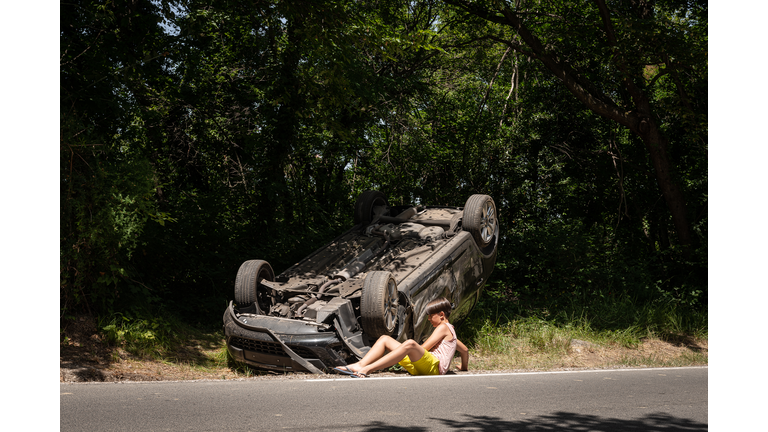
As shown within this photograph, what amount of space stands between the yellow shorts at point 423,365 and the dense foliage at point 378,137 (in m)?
4.48

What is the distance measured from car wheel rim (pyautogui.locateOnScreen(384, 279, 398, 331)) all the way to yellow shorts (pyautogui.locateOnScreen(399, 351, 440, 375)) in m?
0.52

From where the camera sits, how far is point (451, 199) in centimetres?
1541

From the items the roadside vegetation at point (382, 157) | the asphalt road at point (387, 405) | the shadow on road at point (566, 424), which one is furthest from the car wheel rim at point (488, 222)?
the shadow on road at point (566, 424)

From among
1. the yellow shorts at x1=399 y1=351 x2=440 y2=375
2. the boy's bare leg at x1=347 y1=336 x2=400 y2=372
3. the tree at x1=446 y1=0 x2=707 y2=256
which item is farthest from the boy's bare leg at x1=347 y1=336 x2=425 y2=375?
the tree at x1=446 y1=0 x2=707 y2=256

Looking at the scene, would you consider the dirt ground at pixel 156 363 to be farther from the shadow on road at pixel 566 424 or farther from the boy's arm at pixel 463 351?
the shadow on road at pixel 566 424

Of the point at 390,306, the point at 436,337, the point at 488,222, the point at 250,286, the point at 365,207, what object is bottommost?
the point at 436,337

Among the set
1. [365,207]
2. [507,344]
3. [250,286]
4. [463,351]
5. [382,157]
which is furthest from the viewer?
[382,157]

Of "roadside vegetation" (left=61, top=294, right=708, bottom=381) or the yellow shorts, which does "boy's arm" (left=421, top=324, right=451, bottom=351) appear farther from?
"roadside vegetation" (left=61, top=294, right=708, bottom=381)

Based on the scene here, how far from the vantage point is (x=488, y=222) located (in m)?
9.71

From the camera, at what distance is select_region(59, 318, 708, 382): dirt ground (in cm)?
722

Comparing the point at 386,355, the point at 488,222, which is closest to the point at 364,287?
the point at 386,355

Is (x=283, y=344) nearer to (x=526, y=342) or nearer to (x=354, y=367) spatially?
(x=354, y=367)

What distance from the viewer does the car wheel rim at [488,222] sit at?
9.51 meters

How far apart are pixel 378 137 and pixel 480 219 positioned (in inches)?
316
